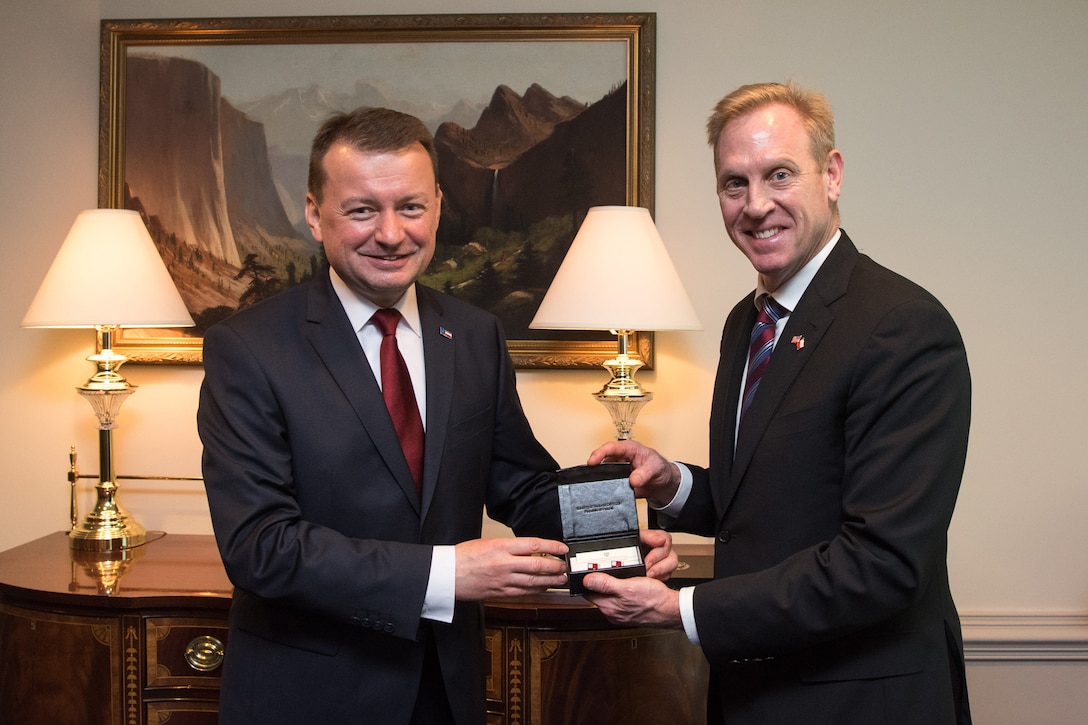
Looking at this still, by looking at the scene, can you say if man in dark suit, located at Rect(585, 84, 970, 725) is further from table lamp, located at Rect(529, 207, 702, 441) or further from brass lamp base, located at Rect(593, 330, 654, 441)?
brass lamp base, located at Rect(593, 330, 654, 441)

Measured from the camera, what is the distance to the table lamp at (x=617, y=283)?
11.4 feet

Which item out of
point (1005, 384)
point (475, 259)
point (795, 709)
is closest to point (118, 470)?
point (475, 259)

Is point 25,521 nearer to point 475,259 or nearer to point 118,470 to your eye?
point 118,470

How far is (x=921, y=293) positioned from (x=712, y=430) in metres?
0.64

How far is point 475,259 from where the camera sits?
160 inches

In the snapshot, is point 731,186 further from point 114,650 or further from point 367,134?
point 114,650

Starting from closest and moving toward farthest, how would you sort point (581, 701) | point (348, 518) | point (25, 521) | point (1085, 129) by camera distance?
point (348, 518)
point (581, 701)
point (1085, 129)
point (25, 521)

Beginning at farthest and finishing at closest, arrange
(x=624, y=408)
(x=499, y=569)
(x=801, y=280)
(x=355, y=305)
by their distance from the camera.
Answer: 1. (x=624, y=408)
2. (x=355, y=305)
3. (x=801, y=280)
4. (x=499, y=569)

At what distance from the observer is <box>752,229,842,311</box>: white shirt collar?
7.44 ft

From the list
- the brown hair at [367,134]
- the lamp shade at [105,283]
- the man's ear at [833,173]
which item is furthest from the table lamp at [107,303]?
the man's ear at [833,173]

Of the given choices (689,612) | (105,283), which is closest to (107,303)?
(105,283)

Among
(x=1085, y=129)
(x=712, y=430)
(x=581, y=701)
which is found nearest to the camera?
(x=712, y=430)

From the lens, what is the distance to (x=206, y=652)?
3.27 m

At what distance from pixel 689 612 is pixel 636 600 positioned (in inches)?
5.5
